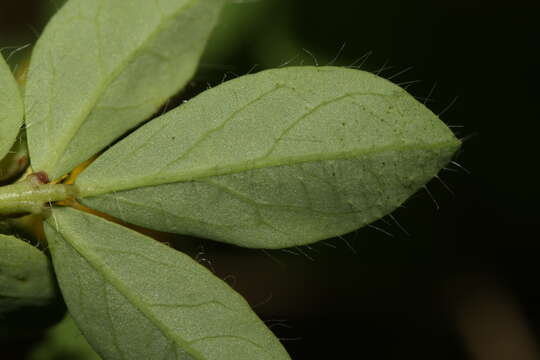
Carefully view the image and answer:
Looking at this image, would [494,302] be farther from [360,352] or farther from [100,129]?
[100,129]

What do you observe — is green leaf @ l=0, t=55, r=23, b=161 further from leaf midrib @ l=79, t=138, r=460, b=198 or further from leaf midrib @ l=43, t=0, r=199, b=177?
leaf midrib @ l=79, t=138, r=460, b=198

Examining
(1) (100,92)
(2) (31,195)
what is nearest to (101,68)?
(1) (100,92)

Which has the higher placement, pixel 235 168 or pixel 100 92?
pixel 100 92

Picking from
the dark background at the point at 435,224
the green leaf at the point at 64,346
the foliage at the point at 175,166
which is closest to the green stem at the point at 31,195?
the foliage at the point at 175,166

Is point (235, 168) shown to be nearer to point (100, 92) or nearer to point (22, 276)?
point (100, 92)

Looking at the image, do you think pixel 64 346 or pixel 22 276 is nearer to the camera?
pixel 22 276

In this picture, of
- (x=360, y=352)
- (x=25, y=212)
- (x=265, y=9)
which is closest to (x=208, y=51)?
(x=265, y=9)

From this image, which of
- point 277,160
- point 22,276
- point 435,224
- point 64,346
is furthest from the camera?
point 435,224

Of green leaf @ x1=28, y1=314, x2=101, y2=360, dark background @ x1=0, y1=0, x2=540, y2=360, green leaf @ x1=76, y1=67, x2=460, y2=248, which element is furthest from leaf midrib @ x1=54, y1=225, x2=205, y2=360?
dark background @ x1=0, y1=0, x2=540, y2=360
